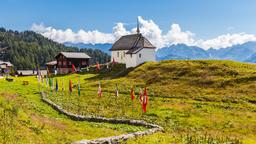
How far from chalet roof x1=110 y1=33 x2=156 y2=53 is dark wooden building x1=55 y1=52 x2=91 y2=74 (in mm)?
22776

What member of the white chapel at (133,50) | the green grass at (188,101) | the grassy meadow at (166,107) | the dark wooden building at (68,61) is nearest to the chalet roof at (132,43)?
the white chapel at (133,50)

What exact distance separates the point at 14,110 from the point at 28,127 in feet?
12.1

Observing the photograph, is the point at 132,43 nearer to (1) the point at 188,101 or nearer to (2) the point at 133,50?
(2) the point at 133,50

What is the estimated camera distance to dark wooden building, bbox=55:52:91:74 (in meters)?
127

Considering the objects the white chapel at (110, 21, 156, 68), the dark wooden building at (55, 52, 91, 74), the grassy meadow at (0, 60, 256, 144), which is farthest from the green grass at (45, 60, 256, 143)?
the dark wooden building at (55, 52, 91, 74)

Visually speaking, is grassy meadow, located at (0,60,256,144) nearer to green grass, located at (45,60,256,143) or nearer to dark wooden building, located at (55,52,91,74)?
green grass, located at (45,60,256,143)

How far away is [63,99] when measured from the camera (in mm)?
52969

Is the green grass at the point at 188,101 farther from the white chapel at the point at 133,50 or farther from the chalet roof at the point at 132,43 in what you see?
the chalet roof at the point at 132,43

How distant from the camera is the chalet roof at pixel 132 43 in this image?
10062cm

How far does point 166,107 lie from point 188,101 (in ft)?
27.0

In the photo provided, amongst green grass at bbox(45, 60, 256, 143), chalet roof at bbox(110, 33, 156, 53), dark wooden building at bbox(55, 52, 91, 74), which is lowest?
green grass at bbox(45, 60, 256, 143)

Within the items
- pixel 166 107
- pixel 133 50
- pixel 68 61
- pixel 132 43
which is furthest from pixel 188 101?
pixel 68 61

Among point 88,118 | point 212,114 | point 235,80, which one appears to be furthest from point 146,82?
point 88,118

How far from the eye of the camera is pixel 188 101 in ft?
175
